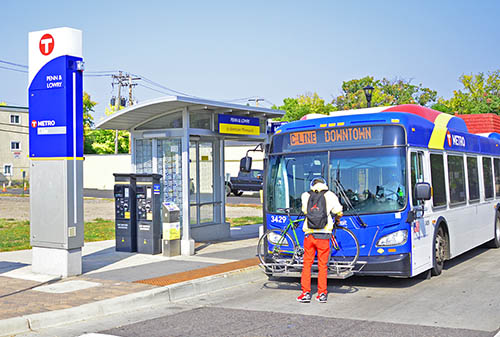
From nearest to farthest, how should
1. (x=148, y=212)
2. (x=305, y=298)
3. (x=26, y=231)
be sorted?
(x=305, y=298) → (x=148, y=212) → (x=26, y=231)

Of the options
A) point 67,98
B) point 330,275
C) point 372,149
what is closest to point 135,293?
point 330,275

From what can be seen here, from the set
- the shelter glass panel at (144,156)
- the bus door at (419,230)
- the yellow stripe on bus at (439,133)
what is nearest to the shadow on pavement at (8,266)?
the shelter glass panel at (144,156)

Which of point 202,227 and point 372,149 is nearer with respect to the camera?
point 372,149

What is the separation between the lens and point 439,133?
37.8 ft

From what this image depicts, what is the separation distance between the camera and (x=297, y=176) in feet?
33.6

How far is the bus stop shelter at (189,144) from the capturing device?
520 inches

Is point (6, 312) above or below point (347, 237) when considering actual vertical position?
below

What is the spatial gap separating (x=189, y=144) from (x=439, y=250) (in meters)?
6.43

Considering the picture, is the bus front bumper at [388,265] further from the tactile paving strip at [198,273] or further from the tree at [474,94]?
the tree at [474,94]

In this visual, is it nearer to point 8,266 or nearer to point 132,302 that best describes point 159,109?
point 8,266

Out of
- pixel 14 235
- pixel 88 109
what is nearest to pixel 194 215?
pixel 14 235

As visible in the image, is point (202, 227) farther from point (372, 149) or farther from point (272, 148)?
point (372, 149)

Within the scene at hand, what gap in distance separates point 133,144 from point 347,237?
264 inches

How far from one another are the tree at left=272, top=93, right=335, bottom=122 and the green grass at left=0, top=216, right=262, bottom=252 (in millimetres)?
46177
